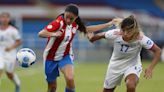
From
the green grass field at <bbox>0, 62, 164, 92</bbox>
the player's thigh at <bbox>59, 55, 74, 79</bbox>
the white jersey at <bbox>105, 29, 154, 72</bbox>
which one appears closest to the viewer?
the white jersey at <bbox>105, 29, 154, 72</bbox>

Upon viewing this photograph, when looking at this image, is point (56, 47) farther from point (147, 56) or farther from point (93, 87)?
point (147, 56)

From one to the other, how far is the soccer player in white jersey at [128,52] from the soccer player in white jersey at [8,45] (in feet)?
15.3

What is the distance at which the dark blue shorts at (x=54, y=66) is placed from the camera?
46.0 ft

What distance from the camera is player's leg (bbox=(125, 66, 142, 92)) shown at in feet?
42.0

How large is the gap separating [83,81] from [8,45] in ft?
20.4

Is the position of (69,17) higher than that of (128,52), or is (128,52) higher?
(69,17)

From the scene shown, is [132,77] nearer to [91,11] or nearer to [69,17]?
[69,17]

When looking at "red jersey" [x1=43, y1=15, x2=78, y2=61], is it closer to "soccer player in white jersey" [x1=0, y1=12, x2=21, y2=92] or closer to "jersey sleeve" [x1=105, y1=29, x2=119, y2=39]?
"jersey sleeve" [x1=105, y1=29, x2=119, y2=39]

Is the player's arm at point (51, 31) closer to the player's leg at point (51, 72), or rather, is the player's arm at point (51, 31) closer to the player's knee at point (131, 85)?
the player's leg at point (51, 72)

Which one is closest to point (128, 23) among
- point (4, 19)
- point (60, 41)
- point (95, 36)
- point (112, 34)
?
point (112, 34)

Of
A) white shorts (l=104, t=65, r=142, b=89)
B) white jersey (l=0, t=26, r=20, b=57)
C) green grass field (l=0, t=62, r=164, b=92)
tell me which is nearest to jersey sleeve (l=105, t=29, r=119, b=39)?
white shorts (l=104, t=65, r=142, b=89)

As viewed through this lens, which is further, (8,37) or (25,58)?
(8,37)

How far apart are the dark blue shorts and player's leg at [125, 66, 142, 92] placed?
60.3 inches

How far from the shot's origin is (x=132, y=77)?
13016 millimetres
